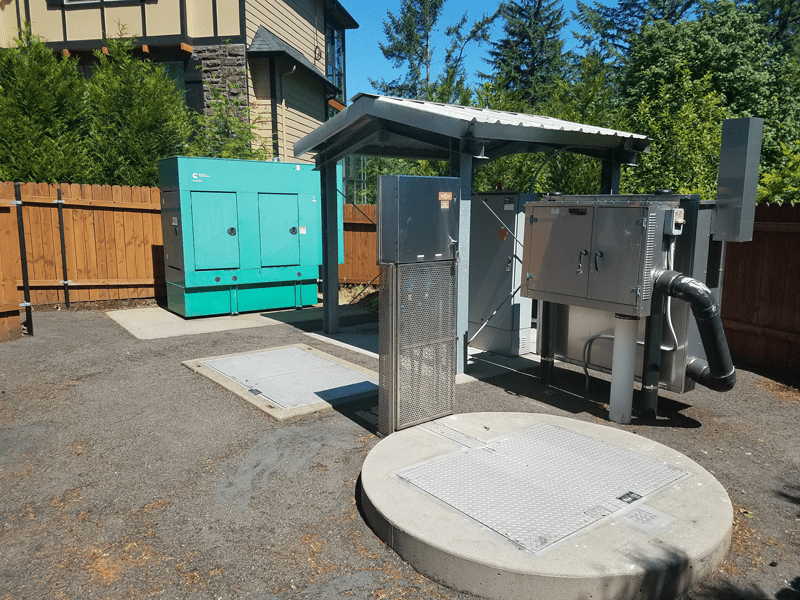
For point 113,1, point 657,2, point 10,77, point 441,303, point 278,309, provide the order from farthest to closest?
point 657,2 → point 113,1 → point 10,77 → point 278,309 → point 441,303

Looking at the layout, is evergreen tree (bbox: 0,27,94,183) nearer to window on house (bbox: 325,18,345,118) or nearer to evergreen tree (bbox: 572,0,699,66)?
window on house (bbox: 325,18,345,118)

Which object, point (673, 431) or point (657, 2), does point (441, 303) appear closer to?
point (673, 431)

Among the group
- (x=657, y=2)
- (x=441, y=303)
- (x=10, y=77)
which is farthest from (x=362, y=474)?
(x=657, y=2)

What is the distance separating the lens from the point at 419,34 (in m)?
37.0

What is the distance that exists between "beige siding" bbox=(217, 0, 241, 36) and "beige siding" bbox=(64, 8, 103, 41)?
9.42ft

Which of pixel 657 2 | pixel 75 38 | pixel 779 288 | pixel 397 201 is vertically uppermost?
pixel 657 2

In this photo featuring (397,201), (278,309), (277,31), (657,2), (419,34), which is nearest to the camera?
(397,201)

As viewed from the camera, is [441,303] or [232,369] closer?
[441,303]

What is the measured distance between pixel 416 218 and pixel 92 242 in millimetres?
8166

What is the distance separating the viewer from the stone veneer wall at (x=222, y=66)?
13.9 meters

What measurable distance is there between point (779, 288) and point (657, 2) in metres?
26.1

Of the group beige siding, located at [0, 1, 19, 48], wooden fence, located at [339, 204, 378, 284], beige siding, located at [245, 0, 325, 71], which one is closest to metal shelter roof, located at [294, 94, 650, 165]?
wooden fence, located at [339, 204, 378, 284]

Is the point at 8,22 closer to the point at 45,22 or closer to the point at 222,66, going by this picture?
the point at 45,22

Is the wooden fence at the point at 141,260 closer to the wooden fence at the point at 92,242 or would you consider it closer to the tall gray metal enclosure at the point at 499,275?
the wooden fence at the point at 92,242
